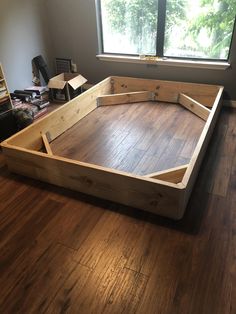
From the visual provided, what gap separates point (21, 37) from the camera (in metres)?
3.47

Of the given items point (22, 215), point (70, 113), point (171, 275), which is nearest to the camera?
point (171, 275)

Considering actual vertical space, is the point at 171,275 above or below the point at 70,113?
below

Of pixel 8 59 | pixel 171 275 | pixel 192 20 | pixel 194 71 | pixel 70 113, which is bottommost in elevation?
pixel 171 275

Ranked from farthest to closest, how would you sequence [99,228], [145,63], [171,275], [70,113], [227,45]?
1. [145,63]
2. [227,45]
3. [70,113]
4. [99,228]
5. [171,275]

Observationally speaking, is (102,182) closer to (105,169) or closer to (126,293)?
(105,169)

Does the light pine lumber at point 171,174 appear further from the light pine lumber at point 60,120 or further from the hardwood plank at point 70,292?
the light pine lumber at point 60,120

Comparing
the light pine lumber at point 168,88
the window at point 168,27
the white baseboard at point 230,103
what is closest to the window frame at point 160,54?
the window at point 168,27

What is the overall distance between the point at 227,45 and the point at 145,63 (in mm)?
997

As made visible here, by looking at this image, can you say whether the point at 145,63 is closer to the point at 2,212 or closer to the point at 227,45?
the point at 227,45

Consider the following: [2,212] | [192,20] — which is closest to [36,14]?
[192,20]

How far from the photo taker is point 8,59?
11.0ft

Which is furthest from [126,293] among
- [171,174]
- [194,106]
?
[194,106]

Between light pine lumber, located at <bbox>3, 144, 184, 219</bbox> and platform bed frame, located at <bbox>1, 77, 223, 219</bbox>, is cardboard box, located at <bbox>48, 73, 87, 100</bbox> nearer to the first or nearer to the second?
platform bed frame, located at <bbox>1, 77, 223, 219</bbox>

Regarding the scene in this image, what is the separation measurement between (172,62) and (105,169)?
2.17 meters
